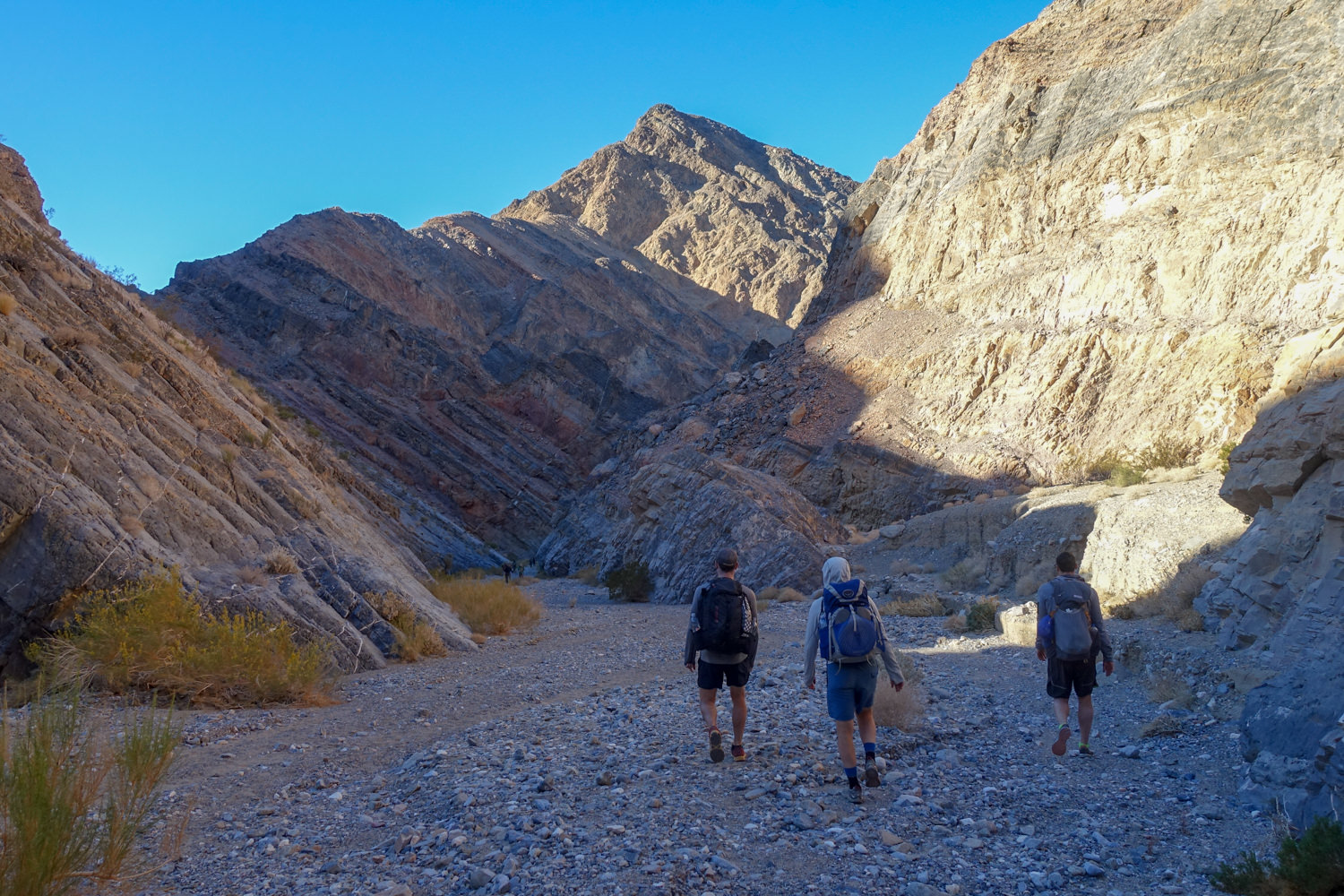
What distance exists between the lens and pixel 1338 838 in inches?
147

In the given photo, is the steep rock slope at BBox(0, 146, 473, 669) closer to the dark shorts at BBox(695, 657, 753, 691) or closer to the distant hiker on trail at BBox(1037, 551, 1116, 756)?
the dark shorts at BBox(695, 657, 753, 691)

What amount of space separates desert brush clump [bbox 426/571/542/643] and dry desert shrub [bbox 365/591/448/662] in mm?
1985

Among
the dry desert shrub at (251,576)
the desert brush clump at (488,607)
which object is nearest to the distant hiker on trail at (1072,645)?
the dry desert shrub at (251,576)

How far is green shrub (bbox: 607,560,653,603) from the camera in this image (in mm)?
21750

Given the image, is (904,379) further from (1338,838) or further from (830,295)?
(1338,838)

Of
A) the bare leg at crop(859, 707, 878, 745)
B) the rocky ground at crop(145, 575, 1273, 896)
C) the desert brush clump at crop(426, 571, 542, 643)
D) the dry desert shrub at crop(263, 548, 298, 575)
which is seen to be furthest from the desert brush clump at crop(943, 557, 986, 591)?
the dry desert shrub at crop(263, 548, 298, 575)

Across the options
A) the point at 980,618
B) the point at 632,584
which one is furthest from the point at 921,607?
the point at 632,584

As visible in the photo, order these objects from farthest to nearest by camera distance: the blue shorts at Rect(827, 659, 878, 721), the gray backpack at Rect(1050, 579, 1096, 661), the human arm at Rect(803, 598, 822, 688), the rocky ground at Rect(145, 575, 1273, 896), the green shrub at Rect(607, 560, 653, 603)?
the green shrub at Rect(607, 560, 653, 603)
the gray backpack at Rect(1050, 579, 1096, 661)
the human arm at Rect(803, 598, 822, 688)
the blue shorts at Rect(827, 659, 878, 721)
the rocky ground at Rect(145, 575, 1273, 896)

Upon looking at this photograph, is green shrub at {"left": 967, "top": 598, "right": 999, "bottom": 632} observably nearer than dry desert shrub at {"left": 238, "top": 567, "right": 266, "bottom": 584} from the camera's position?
No

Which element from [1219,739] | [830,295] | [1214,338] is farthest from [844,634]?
[830,295]

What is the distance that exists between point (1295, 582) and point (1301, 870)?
5.56 metres

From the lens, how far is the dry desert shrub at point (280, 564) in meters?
11.1

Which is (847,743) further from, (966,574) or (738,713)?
(966,574)

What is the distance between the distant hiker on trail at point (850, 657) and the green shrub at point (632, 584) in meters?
15.8
